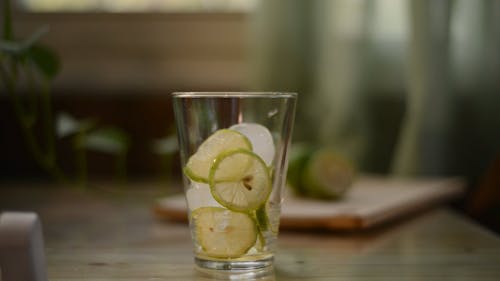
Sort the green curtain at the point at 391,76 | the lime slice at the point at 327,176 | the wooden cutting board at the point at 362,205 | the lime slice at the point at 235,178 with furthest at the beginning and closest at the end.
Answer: the green curtain at the point at 391,76 < the lime slice at the point at 327,176 < the wooden cutting board at the point at 362,205 < the lime slice at the point at 235,178

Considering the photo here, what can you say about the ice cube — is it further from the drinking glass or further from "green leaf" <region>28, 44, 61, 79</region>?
"green leaf" <region>28, 44, 61, 79</region>

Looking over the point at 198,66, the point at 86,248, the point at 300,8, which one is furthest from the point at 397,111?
the point at 86,248

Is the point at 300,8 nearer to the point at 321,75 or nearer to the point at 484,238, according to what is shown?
the point at 321,75

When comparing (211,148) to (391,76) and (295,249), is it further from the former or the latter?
(391,76)

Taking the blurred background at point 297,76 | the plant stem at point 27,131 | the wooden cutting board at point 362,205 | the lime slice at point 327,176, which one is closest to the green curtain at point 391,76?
the blurred background at point 297,76

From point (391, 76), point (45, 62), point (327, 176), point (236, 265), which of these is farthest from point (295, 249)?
point (391, 76)

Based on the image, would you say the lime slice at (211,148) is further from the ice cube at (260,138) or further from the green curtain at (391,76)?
the green curtain at (391,76)
